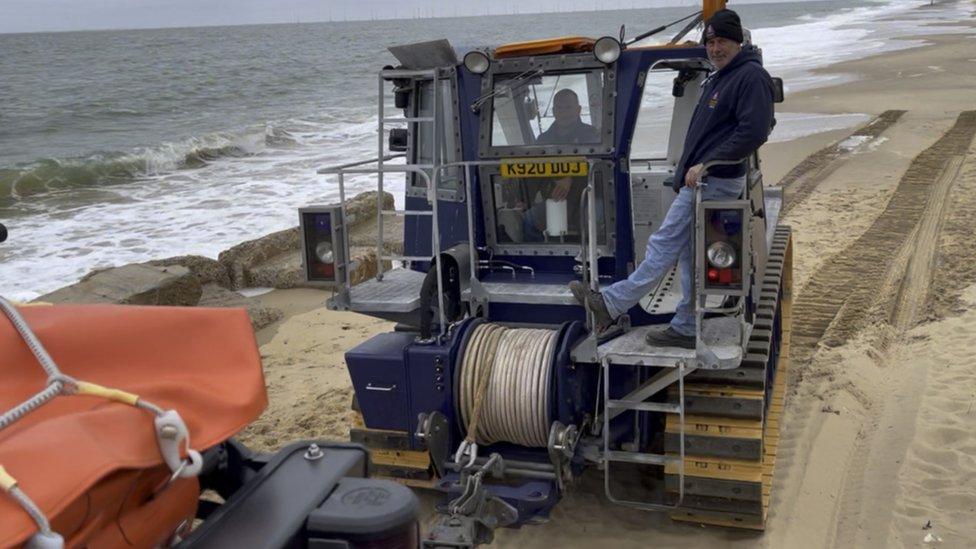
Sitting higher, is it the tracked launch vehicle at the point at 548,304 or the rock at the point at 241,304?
the tracked launch vehicle at the point at 548,304

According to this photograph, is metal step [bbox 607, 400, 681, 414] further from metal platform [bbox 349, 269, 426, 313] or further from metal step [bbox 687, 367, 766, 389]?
metal platform [bbox 349, 269, 426, 313]

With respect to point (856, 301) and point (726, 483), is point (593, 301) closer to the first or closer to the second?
point (726, 483)

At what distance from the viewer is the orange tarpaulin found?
6.31ft

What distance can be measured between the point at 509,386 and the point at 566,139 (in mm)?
1741

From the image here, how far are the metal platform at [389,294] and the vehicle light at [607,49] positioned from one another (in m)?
1.85

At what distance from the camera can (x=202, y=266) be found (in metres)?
11.1

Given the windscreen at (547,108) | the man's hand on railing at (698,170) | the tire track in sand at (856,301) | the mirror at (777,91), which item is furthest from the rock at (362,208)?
the man's hand on railing at (698,170)

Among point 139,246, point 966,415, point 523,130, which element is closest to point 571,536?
point 523,130

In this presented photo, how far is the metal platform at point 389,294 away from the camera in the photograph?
572 cm

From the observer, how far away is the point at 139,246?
49.5 ft

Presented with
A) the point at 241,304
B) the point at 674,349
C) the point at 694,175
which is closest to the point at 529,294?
the point at 674,349

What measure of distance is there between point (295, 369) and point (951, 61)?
35.7 m

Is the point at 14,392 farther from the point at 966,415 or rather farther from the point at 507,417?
the point at 966,415

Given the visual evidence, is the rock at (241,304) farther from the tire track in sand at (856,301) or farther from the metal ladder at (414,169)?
the tire track in sand at (856,301)
